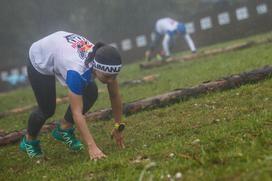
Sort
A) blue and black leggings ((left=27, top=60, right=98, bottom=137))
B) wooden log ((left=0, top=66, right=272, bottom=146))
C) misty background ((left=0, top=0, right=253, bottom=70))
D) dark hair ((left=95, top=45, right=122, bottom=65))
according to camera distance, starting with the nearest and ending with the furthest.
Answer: dark hair ((left=95, top=45, right=122, bottom=65)) → blue and black leggings ((left=27, top=60, right=98, bottom=137)) → wooden log ((left=0, top=66, right=272, bottom=146)) → misty background ((left=0, top=0, right=253, bottom=70))

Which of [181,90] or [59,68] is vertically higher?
[59,68]

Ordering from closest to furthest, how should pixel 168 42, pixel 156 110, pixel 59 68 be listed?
pixel 59 68 < pixel 156 110 < pixel 168 42

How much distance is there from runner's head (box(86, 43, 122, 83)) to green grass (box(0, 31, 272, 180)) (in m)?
0.99

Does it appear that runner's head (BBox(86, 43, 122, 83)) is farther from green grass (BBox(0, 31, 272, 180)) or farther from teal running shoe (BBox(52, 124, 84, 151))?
teal running shoe (BBox(52, 124, 84, 151))

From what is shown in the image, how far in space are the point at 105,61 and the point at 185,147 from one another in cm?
137

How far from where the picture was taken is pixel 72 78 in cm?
575

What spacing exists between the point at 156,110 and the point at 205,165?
4458 millimetres

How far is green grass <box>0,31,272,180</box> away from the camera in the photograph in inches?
176

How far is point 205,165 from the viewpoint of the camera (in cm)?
452

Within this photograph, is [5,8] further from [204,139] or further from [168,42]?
[204,139]

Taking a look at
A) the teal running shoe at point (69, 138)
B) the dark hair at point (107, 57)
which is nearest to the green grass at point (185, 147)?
the teal running shoe at point (69, 138)

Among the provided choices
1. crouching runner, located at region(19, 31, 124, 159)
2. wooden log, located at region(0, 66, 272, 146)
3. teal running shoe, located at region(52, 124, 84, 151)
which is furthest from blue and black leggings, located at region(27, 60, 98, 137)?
wooden log, located at region(0, 66, 272, 146)

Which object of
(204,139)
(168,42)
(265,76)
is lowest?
(168,42)

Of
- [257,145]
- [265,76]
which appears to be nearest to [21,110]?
[265,76]
